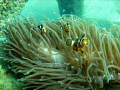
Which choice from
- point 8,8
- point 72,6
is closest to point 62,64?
point 8,8

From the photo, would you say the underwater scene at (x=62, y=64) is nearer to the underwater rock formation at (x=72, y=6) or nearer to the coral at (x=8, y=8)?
the coral at (x=8, y=8)

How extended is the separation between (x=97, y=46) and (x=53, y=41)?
688 mm

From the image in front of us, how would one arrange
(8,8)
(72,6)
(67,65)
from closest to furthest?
(67,65), (8,8), (72,6)

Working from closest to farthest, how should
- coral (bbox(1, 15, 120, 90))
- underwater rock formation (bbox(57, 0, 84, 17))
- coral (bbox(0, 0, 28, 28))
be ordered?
coral (bbox(1, 15, 120, 90))
coral (bbox(0, 0, 28, 28))
underwater rock formation (bbox(57, 0, 84, 17))

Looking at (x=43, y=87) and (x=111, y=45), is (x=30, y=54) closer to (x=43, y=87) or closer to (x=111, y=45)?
(x=43, y=87)

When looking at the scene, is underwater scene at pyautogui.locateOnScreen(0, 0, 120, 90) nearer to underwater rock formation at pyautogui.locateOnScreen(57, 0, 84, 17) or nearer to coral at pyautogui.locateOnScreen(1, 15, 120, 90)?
coral at pyautogui.locateOnScreen(1, 15, 120, 90)

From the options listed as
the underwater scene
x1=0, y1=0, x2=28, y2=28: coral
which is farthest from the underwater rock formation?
the underwater scene

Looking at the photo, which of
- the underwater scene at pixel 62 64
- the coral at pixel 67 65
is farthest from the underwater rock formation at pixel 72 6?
the coral at pixel 67 65

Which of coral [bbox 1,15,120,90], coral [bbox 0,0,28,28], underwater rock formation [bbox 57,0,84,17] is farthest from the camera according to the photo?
underwater rock formation [bbox 57,0,84,17]

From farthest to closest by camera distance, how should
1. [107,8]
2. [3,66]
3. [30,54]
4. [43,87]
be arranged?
[107,8]
[3,66]
[30,54]
[43,87]

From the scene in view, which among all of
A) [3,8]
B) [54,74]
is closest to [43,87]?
[54,74]

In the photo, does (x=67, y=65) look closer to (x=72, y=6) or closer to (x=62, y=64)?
(x=62, y=64)

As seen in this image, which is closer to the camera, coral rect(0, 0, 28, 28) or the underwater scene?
the underwater scene

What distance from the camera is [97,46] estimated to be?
162cm
